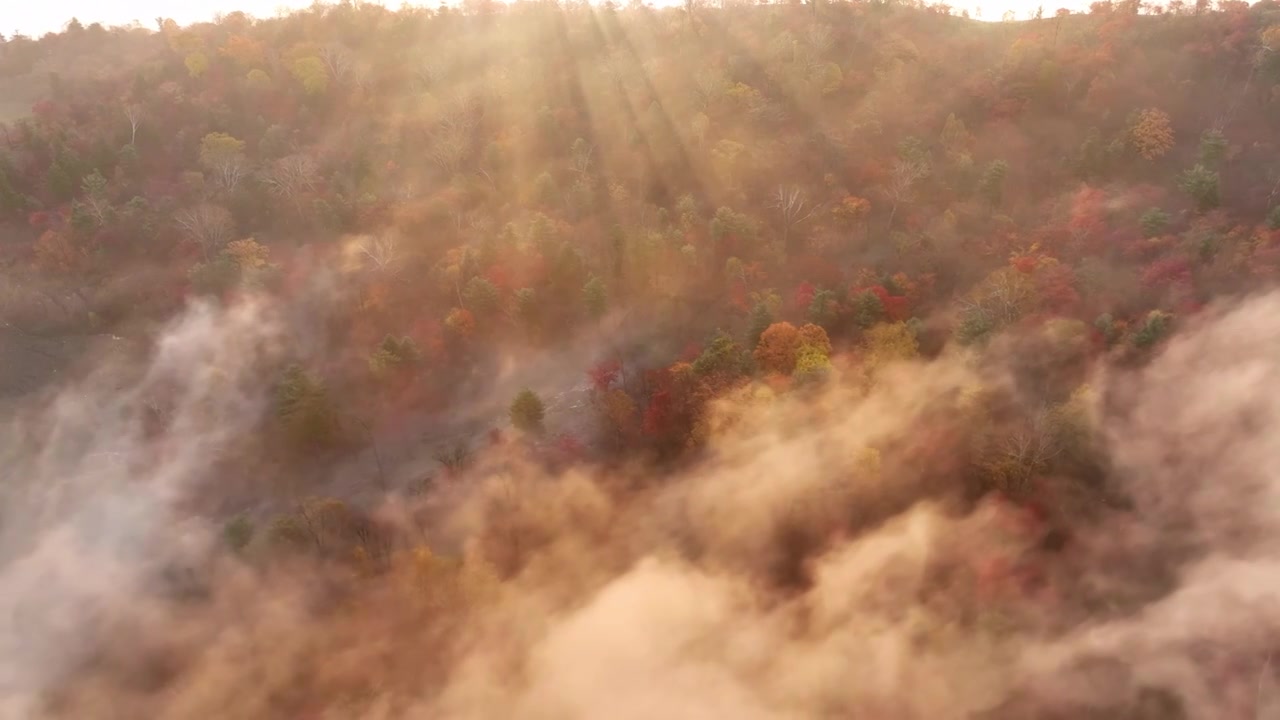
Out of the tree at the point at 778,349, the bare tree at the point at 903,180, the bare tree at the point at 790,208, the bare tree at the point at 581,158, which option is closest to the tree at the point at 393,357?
the bare tree at the point at 581,158

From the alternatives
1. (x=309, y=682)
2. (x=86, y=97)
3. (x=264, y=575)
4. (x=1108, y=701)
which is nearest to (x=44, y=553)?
(x=264, y=575)

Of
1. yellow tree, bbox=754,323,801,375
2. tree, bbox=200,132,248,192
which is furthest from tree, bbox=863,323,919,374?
tree, bbox=200,132,248,192

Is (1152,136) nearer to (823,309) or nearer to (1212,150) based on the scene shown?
(1212,150)

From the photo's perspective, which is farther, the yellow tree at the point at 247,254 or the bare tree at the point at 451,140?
the bare tree at the point at 451,140

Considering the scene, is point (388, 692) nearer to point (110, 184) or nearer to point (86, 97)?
point (110, 184)

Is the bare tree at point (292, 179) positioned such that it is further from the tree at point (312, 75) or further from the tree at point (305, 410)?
the tree at point (305, 410)

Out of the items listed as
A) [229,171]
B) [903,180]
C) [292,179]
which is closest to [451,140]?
[292,179]

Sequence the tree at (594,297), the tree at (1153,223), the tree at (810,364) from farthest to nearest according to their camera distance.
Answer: the tree at (594,297) < the tree at (1153,223) < the tree at (810,364)
